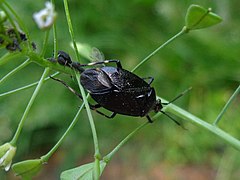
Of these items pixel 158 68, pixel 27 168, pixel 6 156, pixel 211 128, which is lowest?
pixel 158 68

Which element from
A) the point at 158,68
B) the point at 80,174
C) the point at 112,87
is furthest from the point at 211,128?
the point at 158,68

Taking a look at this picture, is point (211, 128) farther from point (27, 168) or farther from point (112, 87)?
point (27, 168)

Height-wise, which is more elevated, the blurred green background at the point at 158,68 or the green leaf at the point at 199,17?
the green leaf at the point at 199,17

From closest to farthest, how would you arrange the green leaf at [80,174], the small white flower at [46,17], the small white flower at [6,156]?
the small white flower at [46,17] < the small white flower at [6,156] < the green leaf at [80,174]

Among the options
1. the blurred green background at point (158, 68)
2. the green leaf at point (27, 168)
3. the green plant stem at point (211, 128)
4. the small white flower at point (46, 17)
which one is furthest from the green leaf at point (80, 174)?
the blurred green background at point (158, 68)

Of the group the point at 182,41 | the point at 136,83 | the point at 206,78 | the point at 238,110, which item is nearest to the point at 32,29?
the point at 182,41

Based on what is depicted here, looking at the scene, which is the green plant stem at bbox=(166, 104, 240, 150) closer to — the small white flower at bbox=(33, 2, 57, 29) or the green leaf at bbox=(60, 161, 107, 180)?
the green leaf at bbox=(60, 161, 107, 180)

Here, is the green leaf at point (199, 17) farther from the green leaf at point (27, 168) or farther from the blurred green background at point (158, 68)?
the blurred green background at point (158, 68)
